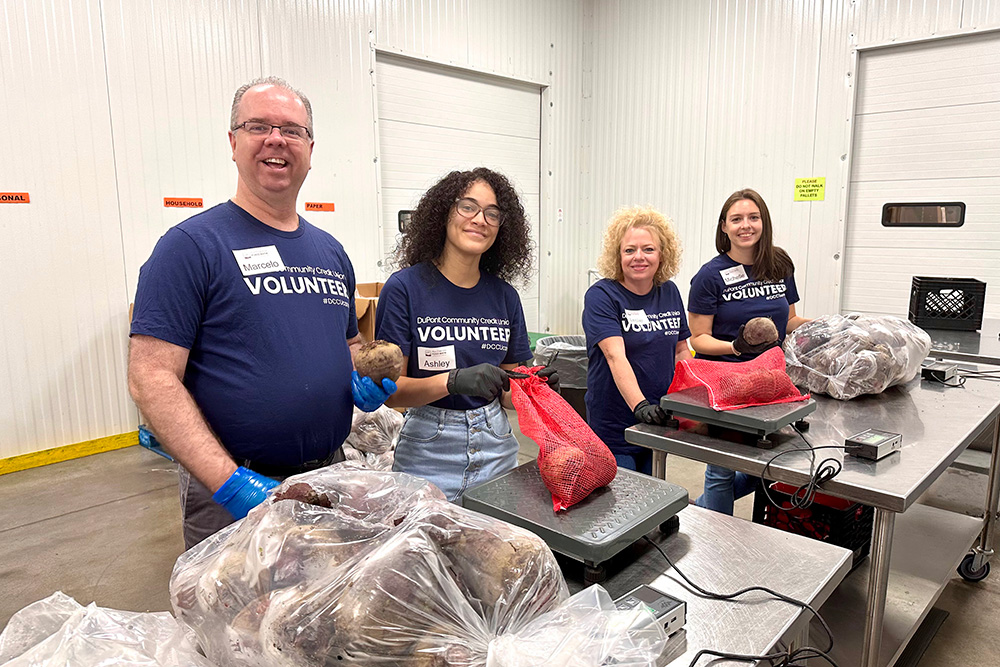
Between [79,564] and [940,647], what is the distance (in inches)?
127

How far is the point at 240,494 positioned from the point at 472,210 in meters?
0.92

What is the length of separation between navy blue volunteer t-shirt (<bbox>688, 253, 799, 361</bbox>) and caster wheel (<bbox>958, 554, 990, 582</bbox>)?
1123 mm

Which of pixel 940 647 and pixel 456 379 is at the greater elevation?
pixel 456 379

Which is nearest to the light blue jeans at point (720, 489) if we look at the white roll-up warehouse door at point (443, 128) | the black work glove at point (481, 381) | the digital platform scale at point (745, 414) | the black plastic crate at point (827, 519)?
the black plastic crate at point (827, 519)

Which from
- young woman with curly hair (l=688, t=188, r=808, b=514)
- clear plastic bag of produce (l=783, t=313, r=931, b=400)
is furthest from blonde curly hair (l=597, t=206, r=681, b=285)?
clear plastic bag of produce (l=783, t=313, r=931, b=400)

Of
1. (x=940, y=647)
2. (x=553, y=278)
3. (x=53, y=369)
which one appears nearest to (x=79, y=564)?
(x=53, y=369)

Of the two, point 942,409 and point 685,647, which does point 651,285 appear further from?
point 685,647

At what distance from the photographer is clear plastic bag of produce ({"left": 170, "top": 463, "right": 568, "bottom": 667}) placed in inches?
26.1

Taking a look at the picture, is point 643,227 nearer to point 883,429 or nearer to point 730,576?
point 883,429

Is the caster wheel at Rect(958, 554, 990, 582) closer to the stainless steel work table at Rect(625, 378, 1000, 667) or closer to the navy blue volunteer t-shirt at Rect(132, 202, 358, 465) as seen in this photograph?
the stainless steel work table at Rect(625, 378, 1000, 667)

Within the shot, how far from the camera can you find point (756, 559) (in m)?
1.20

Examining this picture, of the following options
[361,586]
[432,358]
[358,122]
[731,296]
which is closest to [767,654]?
[361,586]

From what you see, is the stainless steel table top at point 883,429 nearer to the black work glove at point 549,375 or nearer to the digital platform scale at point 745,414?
the digital platform scale at point 745,414

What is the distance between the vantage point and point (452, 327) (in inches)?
66.8
